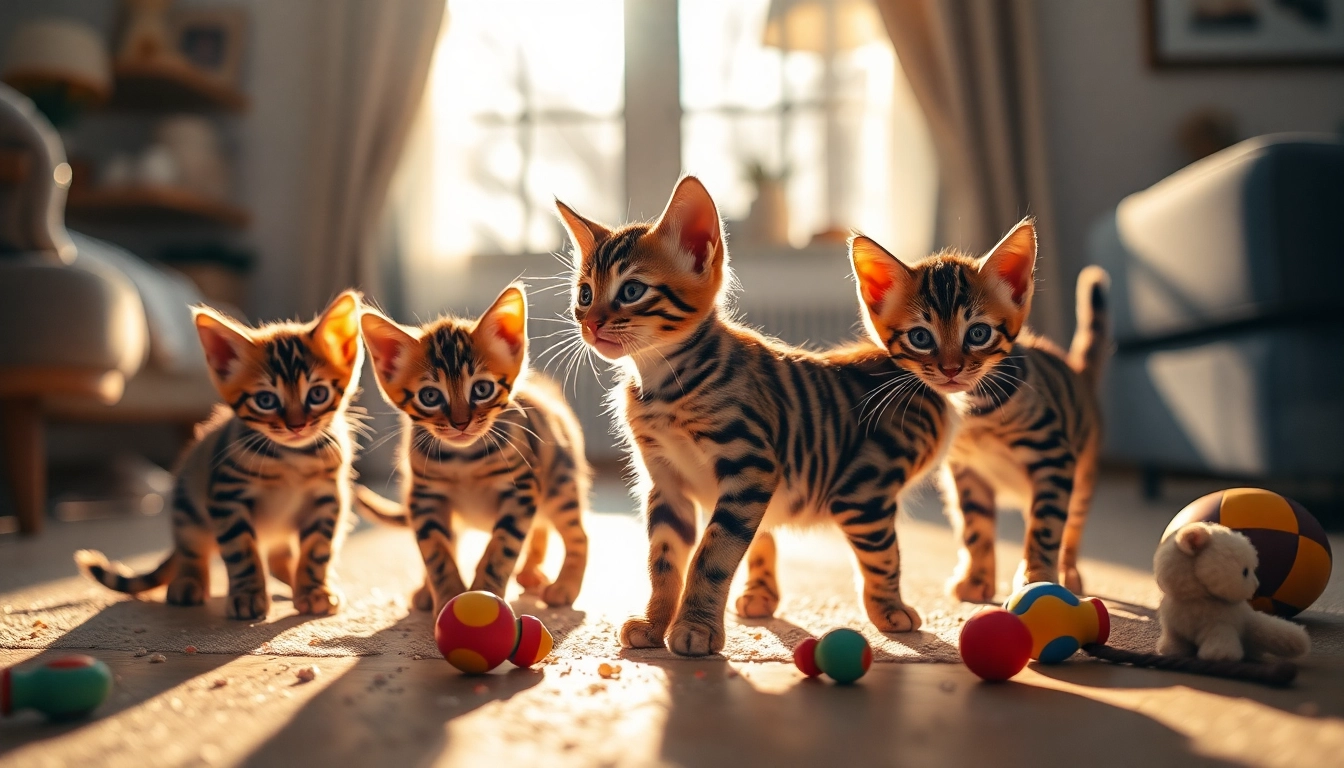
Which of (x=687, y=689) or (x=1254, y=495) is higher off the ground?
(x=1254, y=495)

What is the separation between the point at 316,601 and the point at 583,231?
0.70m

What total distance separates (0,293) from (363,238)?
2.12 metres

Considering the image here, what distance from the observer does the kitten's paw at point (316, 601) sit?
1495mm

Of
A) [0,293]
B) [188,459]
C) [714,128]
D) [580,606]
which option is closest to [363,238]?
[714,128]

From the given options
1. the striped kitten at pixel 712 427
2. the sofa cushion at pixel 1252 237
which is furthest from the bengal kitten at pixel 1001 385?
the sofa cushion at pixel 1252 237

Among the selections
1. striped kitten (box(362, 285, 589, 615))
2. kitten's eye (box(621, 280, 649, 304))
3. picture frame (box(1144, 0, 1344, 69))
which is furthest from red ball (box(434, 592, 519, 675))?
picture frame (box(1144, 0, 1344, 69))

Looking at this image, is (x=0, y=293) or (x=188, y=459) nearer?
(x=188, y=459)

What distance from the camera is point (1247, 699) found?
953 millimetres

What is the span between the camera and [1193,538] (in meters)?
1.10

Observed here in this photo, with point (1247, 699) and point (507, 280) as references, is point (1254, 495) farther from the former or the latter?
point (507, 280)

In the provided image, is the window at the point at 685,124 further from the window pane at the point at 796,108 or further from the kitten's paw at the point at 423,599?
the kitten's paw at the point at 423,599

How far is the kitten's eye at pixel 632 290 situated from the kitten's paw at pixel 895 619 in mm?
542

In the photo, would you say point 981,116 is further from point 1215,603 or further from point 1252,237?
point 1215,603

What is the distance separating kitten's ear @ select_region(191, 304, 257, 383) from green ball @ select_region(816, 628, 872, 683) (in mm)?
977
